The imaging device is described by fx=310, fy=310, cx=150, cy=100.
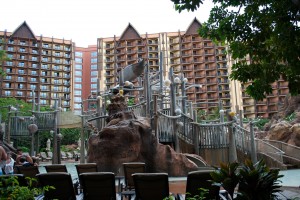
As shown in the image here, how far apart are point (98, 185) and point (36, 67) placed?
2664 inches

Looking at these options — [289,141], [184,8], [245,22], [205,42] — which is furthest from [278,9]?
[205,42]

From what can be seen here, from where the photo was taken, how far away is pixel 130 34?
74.5 metres

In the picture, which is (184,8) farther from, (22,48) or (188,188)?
(22,48)

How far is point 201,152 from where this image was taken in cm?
1436

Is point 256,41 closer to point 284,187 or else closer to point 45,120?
point 284,187

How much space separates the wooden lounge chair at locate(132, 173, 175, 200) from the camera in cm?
489

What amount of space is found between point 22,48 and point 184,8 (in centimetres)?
6697

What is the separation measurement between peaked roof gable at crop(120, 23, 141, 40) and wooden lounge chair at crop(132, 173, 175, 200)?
2760 inches

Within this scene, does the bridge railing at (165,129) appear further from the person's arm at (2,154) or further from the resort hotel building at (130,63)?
the resort hotel building at (130,63)

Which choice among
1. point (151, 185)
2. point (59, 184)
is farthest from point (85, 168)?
point (151, 185)

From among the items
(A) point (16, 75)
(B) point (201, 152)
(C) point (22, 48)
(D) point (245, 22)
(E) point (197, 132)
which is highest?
(C) point (22, 48)

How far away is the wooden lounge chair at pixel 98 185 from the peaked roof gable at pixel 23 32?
6909 cm

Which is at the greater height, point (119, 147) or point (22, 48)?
point (22, 48)

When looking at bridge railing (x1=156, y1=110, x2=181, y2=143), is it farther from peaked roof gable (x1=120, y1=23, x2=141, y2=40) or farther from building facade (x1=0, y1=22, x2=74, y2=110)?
peaked roof gable (x1=120, y1=23, x2=141, y2=40)
